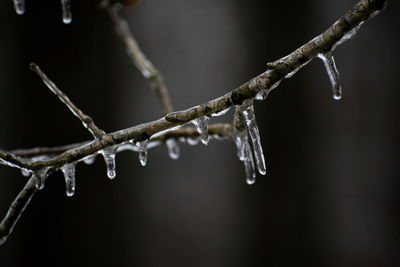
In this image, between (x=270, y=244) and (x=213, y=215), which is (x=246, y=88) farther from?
(x=213, y=215)

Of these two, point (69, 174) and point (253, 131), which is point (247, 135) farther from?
point (69, 174)

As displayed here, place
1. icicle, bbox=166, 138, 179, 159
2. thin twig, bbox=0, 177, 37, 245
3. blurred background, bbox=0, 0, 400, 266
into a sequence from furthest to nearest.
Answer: blurred background, bbox=0, 0, 400, 266
icicle, bbox=166, 138, 179, 159
thin twig, bbox=0, 177, 37, 245

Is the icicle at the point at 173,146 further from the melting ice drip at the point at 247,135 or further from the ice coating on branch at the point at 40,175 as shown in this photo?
the ice coating on branch at the point at 40,175

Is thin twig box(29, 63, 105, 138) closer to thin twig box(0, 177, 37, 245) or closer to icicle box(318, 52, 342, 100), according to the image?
thin twig box(0, 177, 37, 245)

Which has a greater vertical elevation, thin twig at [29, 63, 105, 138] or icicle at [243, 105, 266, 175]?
thin twig at [29, 63, 105, 138]

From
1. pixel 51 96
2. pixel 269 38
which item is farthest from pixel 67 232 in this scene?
pixel 269 38

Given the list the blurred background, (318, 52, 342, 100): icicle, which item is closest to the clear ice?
(318, 52, 342, 100): icicle

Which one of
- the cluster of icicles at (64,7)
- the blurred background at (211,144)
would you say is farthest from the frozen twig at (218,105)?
the blurred background at (211,144)
